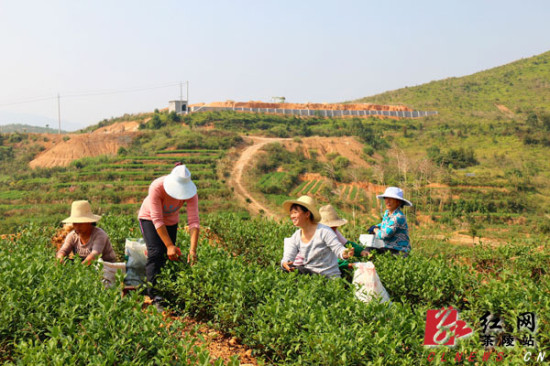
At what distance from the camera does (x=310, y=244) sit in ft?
15.3

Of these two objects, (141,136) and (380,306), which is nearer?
(380,306)

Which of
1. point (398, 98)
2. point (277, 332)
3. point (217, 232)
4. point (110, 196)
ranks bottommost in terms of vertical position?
point (110, 196)

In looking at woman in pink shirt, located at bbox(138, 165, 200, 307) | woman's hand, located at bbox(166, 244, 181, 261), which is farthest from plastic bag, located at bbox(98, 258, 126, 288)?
woman's hand, located at bbox(166, 244, 181, 261)

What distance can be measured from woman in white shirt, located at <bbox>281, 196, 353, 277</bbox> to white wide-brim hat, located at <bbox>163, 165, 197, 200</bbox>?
103 centimetres

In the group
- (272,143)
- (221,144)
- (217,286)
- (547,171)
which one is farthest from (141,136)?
(217,286)

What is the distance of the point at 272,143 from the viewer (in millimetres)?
37250

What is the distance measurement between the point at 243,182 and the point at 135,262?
83.7ft

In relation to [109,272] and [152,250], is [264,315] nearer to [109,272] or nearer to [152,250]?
[152,250]

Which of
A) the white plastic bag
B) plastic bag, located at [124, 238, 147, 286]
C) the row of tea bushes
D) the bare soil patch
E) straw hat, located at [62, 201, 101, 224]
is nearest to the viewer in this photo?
the row of tea bushes

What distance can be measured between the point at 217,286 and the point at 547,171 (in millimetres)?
32032

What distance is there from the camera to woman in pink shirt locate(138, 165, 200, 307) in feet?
14.7

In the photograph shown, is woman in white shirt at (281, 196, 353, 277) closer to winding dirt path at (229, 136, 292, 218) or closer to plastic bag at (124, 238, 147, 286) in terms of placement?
plastic bag at (124, 238, 147, 286)

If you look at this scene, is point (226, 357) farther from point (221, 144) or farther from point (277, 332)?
point (221, 144)

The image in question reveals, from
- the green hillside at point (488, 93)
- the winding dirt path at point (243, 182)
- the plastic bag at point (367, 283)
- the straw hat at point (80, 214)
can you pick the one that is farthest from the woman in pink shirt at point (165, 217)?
the green hillside at point (488, 93)
